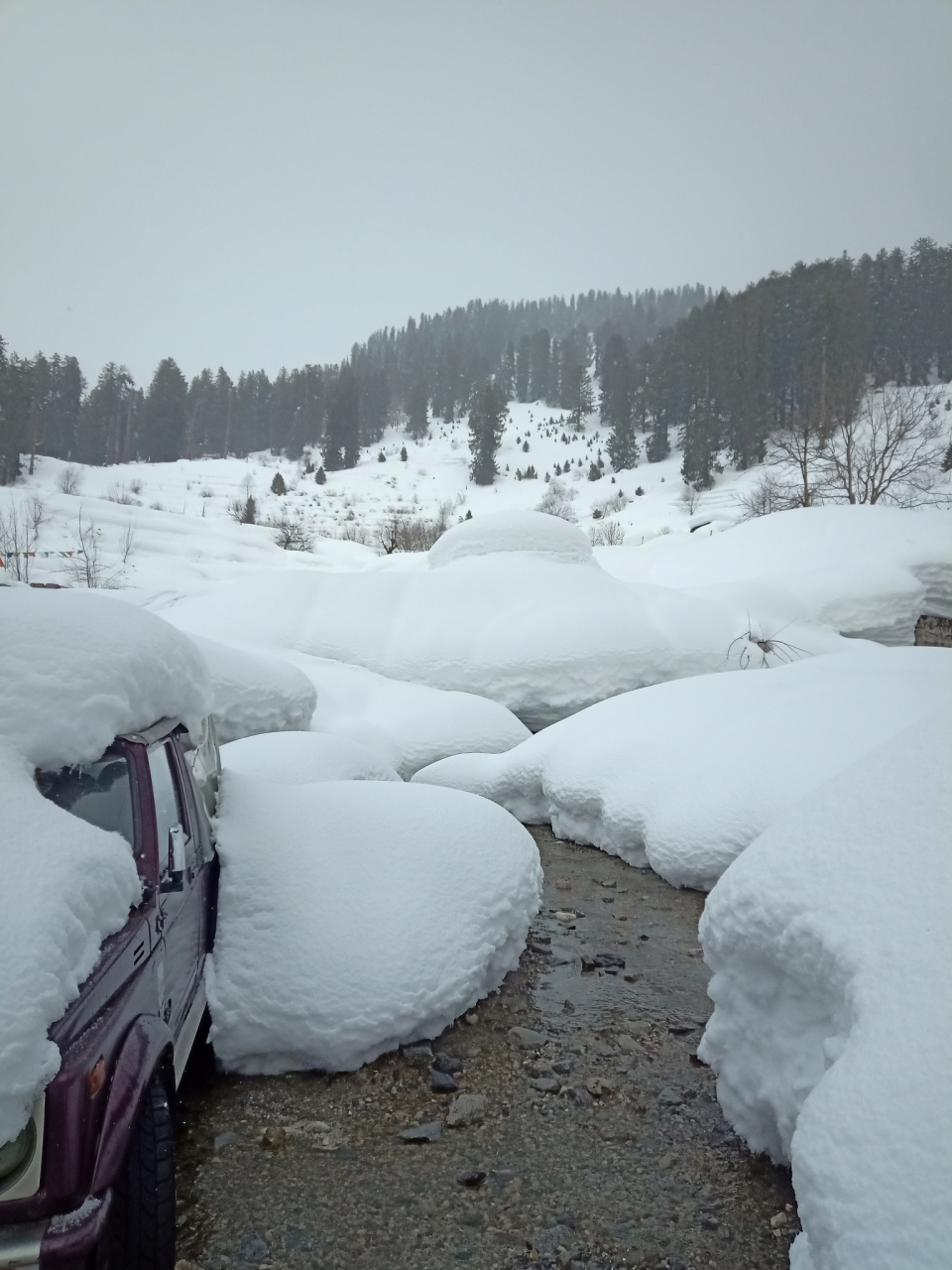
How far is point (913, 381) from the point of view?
42906 mm

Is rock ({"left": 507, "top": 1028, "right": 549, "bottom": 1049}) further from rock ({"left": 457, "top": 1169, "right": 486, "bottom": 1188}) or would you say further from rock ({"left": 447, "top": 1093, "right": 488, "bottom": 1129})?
rock ({"left": 457, "top": 1169, "right": 486, "bottom": 1188})

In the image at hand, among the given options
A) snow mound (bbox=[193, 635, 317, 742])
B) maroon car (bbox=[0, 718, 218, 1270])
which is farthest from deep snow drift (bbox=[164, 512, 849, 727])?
maroon car (bbox=[0, 718, 218, 1270])

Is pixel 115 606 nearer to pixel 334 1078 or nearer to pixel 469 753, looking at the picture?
pixel 334 1078

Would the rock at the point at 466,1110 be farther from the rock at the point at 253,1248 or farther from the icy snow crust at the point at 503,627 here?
the icy snow crust at the point at 503,627

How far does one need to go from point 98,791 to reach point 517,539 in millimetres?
11628

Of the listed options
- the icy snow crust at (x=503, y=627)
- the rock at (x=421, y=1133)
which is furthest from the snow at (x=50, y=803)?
the icy snow crust at (x=503, y=627)

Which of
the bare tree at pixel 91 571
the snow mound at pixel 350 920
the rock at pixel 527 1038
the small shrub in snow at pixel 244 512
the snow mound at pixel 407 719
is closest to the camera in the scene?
the snow mound at pixel 350 920

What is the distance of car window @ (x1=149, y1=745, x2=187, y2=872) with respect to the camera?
7.61 feet

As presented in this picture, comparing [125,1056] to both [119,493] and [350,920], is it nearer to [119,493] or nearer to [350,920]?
[350,920]

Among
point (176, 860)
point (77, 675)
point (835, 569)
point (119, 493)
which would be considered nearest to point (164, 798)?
point (176, 860)

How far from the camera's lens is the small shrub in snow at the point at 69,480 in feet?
96.8

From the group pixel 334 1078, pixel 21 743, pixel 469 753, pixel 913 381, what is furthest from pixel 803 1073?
pixel 913 381

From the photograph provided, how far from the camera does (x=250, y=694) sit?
6.95 meters

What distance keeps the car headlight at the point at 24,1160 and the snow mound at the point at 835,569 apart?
11.7 m
